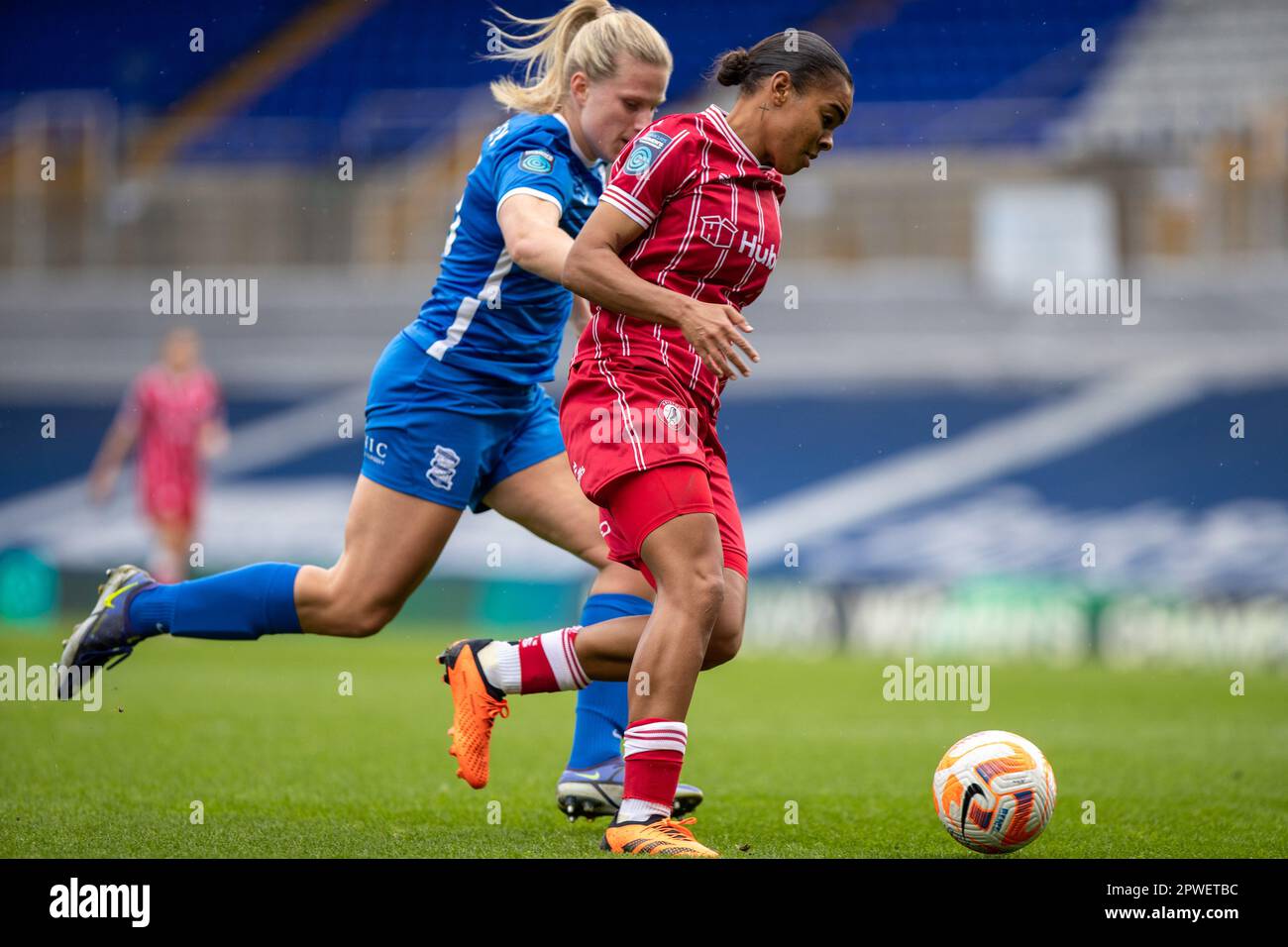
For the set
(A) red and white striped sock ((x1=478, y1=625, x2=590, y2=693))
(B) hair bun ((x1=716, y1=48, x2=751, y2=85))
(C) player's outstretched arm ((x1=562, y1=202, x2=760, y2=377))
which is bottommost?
(A) red and white striped sock ((x1=478, y1=625, x2=590, y2=693))

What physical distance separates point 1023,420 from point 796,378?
8.44 ft

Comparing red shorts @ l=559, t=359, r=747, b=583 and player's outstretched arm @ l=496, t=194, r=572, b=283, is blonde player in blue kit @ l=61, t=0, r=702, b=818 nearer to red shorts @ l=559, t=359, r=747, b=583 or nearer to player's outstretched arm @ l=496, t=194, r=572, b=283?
player's outstretched arm @ l=496, t=194, r=572, b=283

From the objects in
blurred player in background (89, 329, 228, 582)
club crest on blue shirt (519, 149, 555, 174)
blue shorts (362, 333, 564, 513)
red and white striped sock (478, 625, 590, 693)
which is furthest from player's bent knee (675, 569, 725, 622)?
blurred player in background (89, 329, 228, 582)

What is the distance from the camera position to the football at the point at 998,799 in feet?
13.5

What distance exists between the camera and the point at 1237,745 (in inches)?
282

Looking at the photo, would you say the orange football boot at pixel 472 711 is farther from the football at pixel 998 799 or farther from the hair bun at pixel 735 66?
the hair bun at pixel 735 66

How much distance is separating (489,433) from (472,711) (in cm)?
88

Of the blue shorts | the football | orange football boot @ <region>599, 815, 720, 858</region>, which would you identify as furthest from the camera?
the blue shorts

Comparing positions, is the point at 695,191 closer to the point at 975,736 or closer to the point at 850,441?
the point at 975,736

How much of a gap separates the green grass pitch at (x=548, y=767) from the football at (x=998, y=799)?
0.09 m

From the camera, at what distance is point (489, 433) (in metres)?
4.89

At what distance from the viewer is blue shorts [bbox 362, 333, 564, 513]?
4.76 m

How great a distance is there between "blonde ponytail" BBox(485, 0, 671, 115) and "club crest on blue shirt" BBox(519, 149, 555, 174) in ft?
0.91

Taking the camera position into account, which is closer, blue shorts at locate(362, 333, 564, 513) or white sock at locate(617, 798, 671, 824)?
white sock at locate(617, 798, 671, 824)
